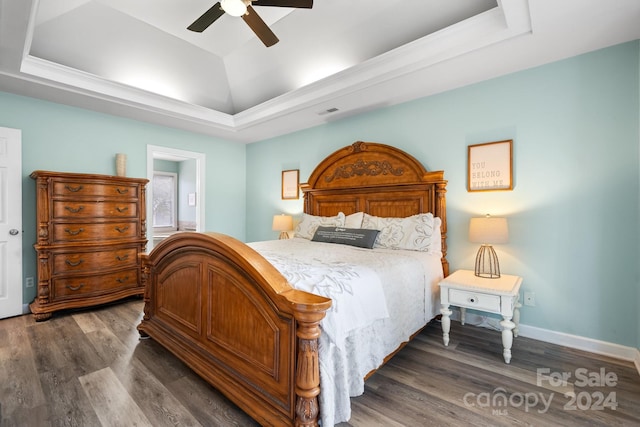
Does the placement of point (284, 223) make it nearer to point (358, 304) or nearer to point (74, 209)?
point (74, 209)

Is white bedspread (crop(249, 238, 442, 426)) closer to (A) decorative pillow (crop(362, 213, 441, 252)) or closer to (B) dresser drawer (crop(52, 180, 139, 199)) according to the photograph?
(A) decorative pillow (crop(362, 213, 441, 252))

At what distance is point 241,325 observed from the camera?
1714 millimetres

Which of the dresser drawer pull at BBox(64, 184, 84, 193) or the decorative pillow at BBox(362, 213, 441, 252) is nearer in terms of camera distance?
the decorative pillow at BBox(362, 213, 441, 252)

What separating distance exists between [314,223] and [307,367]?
8.58 ft

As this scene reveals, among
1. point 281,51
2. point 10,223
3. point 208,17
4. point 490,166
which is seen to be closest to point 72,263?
point 10,223

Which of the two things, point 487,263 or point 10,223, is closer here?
point 487,263

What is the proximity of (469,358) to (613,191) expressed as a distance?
179 centimetres

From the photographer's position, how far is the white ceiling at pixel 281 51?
221 centimetres

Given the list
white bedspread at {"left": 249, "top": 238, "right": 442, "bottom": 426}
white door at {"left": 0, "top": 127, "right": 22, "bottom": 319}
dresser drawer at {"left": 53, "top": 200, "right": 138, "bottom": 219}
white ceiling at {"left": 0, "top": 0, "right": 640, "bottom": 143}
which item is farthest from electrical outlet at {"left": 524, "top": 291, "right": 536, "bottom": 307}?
white door at {"left": 0, "top": 127, "right": 22, "bottom": 319}

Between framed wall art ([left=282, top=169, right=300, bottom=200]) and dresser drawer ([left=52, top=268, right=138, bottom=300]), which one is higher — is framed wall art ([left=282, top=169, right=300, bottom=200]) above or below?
above

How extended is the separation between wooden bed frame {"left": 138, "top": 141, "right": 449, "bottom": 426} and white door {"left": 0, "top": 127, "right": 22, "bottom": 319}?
5.91ft

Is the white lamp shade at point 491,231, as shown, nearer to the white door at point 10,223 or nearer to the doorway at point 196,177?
the doorway at point 196,177

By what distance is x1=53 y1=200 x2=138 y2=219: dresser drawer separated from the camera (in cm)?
322

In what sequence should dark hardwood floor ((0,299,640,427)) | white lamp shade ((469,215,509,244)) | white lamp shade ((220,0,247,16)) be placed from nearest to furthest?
dark hardwood floor ((0,299,640,427))
white lamp shade ((220,0,247,16))
white lamp shade ((469,215,509,244))
